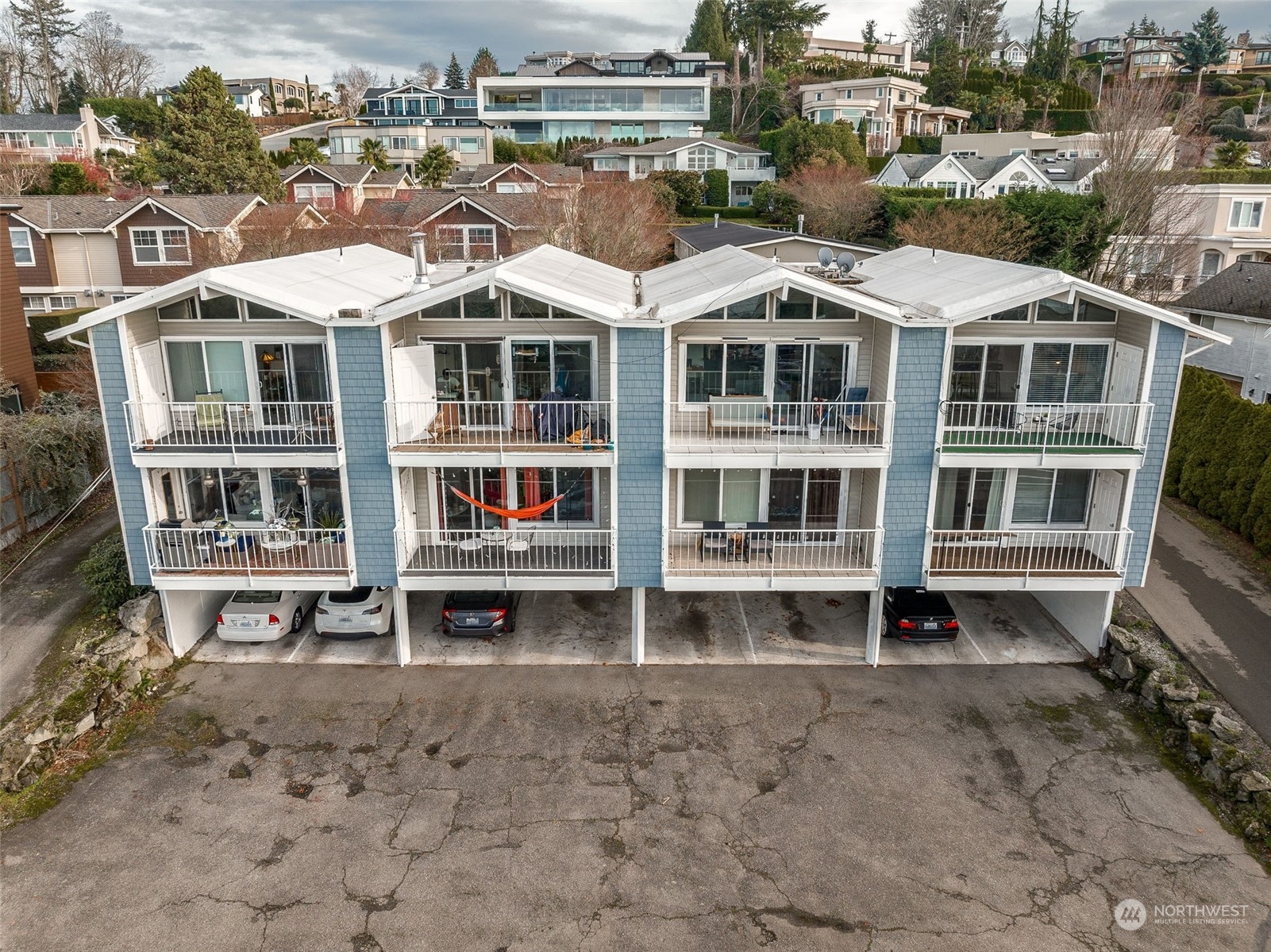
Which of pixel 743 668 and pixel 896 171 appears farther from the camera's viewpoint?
pixel 896 171

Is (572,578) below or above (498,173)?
below

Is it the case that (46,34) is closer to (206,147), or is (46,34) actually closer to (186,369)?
(206,147)

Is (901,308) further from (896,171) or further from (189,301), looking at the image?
(896,171)

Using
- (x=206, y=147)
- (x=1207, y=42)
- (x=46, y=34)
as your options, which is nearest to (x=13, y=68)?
(x=46, y=34)

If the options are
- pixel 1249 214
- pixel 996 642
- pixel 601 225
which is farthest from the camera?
pixel 1249 214

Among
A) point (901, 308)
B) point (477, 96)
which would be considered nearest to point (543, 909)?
point (901, 308)

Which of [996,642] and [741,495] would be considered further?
[996,642]
